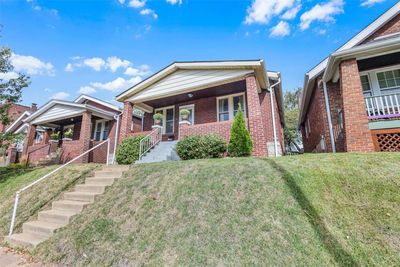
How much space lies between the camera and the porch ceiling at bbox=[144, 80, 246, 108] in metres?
9.76

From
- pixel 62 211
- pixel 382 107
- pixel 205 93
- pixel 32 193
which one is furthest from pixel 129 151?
pixel 382 107

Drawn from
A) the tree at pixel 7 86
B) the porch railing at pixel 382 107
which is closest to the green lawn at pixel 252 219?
the porch railing at pixel 382 107

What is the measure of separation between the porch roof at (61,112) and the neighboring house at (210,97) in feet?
9.61

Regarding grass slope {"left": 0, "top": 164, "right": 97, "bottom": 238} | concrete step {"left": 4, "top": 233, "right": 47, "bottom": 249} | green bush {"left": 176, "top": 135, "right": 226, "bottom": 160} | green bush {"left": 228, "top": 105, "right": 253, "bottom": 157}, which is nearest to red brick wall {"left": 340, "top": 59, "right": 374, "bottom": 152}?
green bush {"left": 228, "top": 105, "right": 253, "bottom": 157}

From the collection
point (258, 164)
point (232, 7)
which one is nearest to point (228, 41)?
point (232, 7)

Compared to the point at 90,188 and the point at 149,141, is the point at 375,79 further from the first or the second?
the point at 90,188

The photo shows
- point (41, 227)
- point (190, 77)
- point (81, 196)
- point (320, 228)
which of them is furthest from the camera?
point (190, 77)

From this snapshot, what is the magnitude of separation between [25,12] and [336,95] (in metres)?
14.9

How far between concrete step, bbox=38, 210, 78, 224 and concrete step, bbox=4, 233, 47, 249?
0.45 m

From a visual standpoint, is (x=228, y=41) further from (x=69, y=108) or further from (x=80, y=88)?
(x=80, y=88)

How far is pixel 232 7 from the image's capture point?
10.5 meters

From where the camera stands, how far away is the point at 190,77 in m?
9.91

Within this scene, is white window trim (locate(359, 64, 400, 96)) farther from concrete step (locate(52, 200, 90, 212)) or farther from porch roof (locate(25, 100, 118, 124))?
porch roof (locate(25, 100, 118, 124))

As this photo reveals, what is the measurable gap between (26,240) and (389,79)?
13094 millimetres
